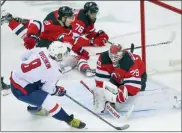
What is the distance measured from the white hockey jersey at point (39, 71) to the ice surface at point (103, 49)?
0.31 m

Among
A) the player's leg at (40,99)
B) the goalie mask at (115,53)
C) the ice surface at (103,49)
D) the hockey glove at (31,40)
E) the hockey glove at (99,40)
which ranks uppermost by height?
the goalie mask at (115,53)

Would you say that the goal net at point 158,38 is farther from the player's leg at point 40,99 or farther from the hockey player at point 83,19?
the player's leg at point 40,99

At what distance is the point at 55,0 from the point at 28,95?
11.4 feet

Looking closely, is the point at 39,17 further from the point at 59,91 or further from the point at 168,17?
the point at 59,91

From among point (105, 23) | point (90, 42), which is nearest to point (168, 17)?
point (105, 23)

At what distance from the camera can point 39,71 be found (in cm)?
247

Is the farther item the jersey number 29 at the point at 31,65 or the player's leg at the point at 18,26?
the player's leg at the point at 18,26

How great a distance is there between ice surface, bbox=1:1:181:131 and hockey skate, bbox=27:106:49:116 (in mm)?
32

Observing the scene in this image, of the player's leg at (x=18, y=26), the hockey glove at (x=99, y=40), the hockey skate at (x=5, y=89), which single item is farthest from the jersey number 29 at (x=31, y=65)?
the hockey glove at (x=99, y=40)

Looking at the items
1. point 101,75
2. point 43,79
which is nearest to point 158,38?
point 101,75

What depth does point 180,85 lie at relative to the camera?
3250 millimetres

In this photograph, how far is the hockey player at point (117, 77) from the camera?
2.64m

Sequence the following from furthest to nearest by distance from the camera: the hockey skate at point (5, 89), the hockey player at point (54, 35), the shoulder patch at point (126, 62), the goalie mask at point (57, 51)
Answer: the hockey player at point (54, 35) < the hockey skate at point (5, 89) < the shoulder patch at point (126, 62) < the goalie mask at point (57, 51)

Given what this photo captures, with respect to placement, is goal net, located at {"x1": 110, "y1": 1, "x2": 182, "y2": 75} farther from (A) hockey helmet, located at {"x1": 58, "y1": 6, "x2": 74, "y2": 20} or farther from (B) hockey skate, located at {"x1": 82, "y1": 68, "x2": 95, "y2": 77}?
(A) hockey helmet, located at {"x1": 58, "y1": 6, "x2": 74, "y2": 20}
